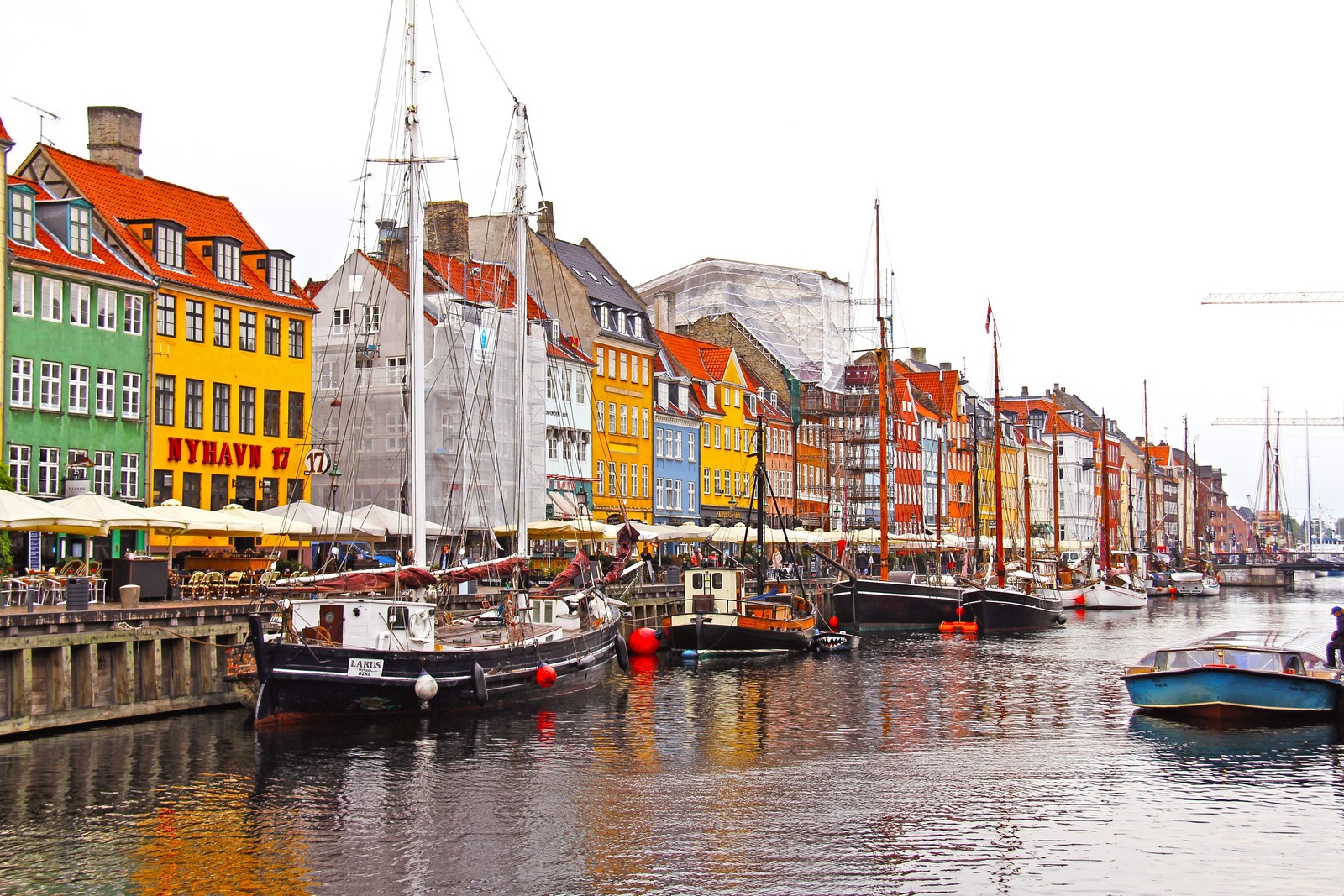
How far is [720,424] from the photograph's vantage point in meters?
105

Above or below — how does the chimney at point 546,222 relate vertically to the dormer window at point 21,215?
above

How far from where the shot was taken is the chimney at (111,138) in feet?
201

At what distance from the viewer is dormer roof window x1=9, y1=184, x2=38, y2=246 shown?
165ft

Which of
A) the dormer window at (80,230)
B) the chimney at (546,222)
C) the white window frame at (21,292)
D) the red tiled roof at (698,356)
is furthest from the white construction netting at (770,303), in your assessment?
the white window frame at (21,292)

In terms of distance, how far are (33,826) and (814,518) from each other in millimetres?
95667

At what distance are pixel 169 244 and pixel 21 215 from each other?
7556 mm

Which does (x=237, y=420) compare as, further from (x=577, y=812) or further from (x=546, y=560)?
(x=577, y=812)

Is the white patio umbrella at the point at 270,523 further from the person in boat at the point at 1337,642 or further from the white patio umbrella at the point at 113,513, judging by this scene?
the person in boat at the point at 1337,642

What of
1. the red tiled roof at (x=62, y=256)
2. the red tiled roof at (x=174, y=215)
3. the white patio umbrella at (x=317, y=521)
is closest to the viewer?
the white patio umbrella at (x=317, y=521)

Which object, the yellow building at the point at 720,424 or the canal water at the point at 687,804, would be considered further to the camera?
the yellow building at the point at 720,424

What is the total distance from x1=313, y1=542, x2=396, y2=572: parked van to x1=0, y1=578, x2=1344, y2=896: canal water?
13697 millimetres

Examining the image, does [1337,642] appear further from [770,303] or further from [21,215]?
[770,303]

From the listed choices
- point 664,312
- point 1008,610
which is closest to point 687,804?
point 1008,610

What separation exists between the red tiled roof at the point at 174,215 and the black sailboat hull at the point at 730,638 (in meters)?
20.5
